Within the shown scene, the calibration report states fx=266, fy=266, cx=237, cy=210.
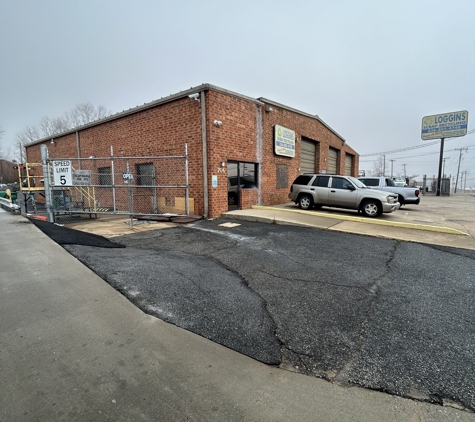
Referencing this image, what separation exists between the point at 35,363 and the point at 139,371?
0.92 metres

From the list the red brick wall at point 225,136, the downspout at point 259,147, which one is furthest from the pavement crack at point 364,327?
the downspout at point 259,147

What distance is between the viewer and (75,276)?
14.0ft

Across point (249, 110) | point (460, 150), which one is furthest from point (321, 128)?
point (460, 150)

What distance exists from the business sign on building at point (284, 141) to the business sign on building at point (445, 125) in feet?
92.1

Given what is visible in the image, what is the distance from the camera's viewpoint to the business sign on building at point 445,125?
3153 cm

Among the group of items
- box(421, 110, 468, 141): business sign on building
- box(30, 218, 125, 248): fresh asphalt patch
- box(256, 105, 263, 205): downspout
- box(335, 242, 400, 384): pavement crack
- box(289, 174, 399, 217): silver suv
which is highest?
box(421, 110, 468, 141): business sign on building

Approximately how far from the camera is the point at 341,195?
11.4 m

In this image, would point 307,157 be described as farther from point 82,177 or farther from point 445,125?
A: point 445,125

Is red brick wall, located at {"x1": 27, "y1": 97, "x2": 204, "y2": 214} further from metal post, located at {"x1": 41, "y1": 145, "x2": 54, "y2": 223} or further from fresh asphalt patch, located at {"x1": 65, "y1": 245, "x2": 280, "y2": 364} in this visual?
fresh asphalt patch, located at {"x1": 65, "y1": 245, "x2": 280, "y2": 364}

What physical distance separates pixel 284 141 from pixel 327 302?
12015 mm

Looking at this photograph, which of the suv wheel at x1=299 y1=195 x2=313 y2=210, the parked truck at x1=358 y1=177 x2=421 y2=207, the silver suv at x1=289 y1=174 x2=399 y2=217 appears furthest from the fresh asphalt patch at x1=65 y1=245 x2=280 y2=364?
the parked truck at x1=358 y1=177 x2=421 y2=207

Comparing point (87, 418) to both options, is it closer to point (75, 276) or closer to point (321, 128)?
point (75, 276)

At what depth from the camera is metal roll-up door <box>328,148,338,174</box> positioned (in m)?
21.9

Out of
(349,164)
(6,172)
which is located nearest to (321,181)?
(349,164)
